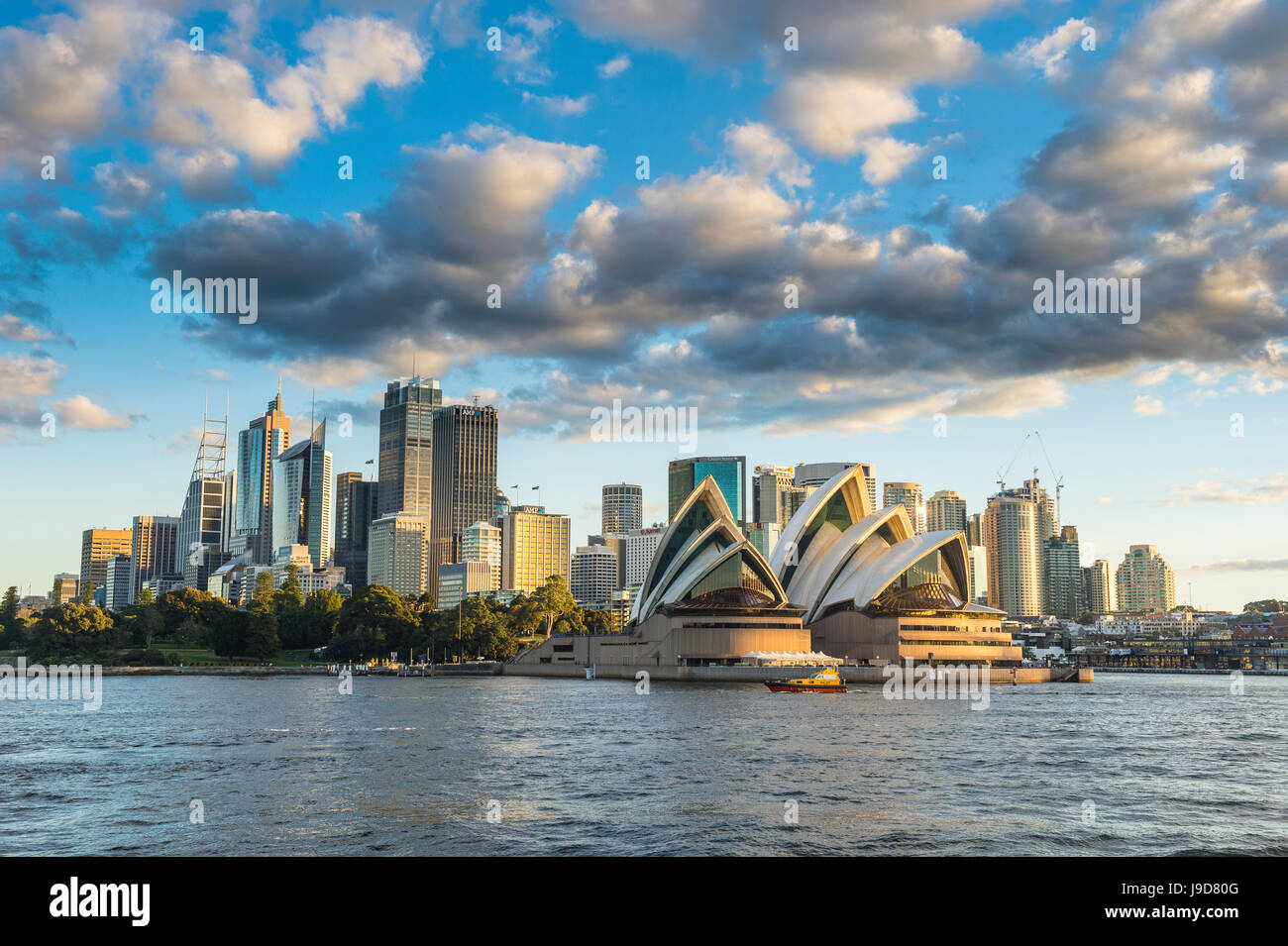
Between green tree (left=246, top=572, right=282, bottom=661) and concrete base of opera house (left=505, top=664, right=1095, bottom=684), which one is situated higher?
green tree (left=246, top=572, right=282, bottom=661)

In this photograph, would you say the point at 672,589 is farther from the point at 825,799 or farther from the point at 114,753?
the point at 825,799

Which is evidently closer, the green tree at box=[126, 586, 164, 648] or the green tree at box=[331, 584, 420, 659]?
the green tree at box=[331, 584, 420, 659]

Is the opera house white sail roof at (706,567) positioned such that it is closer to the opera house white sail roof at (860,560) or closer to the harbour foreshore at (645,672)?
the opera house white sail roof at (860,560)

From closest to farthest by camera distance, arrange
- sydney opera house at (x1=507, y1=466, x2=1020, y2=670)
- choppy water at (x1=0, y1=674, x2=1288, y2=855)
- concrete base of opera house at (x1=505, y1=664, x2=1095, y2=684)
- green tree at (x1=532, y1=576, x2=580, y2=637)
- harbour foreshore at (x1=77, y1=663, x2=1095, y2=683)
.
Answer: choppy water at (x1=0, y1=674, x2=1288, y2=855) < concrete base of opera house at (x1=505, y1=664, x2=1095, y2=684) < harbour foreshore at (x1=77, y1=663, x2=1095, y2=683) < sydney opera house at (x1=507, y1=466, x2=1020, y2=670) < green tree at (x1=532, y1=576, x2=580, y2=637)

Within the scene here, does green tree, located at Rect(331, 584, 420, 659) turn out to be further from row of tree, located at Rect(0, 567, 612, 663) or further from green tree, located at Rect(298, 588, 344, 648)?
green tree, located at Rect(298, 588, 344, 648)

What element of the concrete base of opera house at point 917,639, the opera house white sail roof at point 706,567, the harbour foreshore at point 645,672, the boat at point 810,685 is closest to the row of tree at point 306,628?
the harbour foreshore at point 645,672

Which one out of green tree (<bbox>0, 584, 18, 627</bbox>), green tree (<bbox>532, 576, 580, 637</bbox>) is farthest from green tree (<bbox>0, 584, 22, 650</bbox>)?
green tree (<bbox>532, 576, 580, 637</bbox>)
